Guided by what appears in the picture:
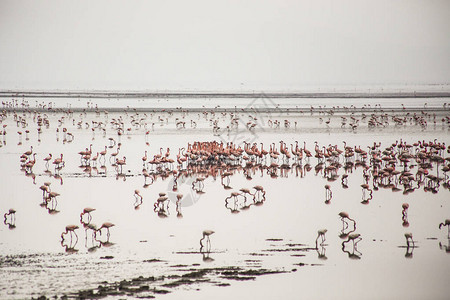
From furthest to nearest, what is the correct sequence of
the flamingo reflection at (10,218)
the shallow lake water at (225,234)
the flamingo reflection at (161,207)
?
1. the flamingo reflection at (161,207)
2. the flamingo reflection at (10,218)
3. the shallow lake water at (225,234)

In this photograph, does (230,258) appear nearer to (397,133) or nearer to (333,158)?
(333,158)

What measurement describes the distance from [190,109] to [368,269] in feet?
160

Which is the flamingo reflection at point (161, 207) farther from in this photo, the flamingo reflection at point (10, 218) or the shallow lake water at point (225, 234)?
the flamingo reflection at point (10, 218)

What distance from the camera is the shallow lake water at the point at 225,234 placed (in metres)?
10.4

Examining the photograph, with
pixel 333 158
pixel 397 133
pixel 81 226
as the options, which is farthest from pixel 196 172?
pixel 397 133

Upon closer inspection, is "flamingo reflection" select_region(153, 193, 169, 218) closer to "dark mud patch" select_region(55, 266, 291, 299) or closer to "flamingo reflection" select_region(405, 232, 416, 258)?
"dark mud patch" select_region(55, 266, 291, 299)

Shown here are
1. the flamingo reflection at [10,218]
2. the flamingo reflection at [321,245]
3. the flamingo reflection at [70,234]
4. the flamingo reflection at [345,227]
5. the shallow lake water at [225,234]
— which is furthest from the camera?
the flamingo reflection at [10,218]

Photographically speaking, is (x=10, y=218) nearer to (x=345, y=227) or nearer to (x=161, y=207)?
(x=161, y=207)

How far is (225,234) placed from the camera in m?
13.7

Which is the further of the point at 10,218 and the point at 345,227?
the point at 10,218

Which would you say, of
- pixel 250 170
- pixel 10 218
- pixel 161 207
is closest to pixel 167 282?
pixel 161 207

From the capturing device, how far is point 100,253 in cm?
1204

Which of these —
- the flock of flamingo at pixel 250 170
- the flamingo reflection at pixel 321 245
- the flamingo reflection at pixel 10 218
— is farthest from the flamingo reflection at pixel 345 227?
the flamingo reflection at pixel 10 218

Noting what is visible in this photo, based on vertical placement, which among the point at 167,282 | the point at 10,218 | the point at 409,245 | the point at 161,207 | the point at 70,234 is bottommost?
the point at 167,282
